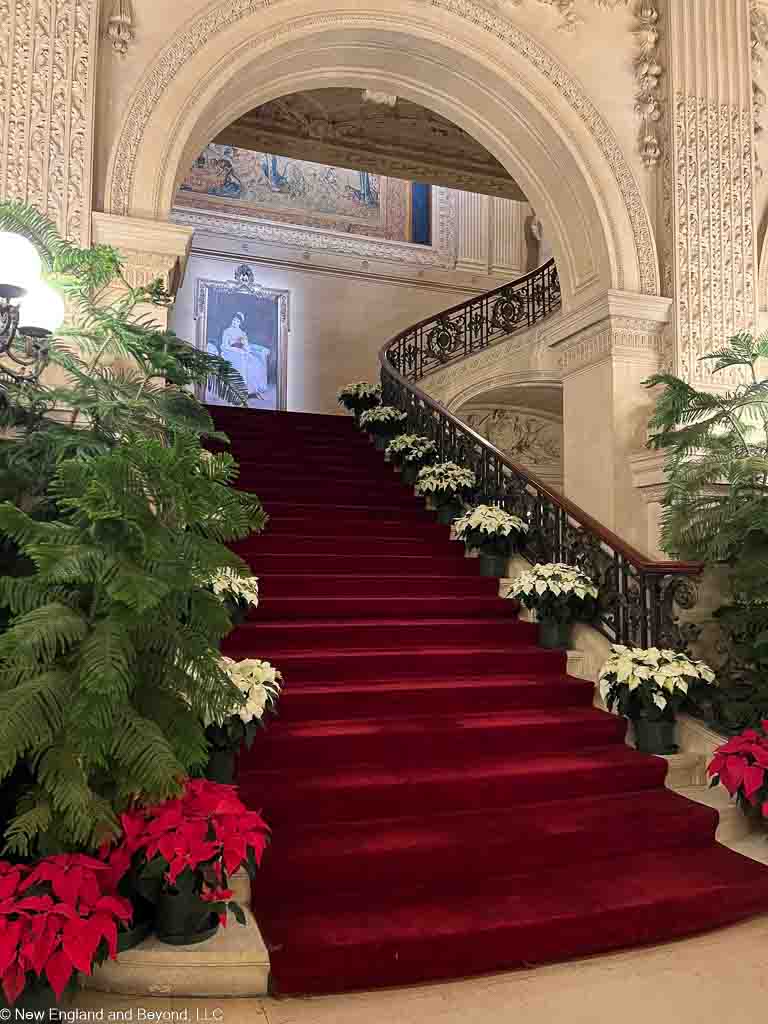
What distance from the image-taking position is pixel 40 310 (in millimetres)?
3842

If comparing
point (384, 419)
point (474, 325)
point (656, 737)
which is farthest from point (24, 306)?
point (474, 325)

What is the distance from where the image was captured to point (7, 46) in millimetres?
4852

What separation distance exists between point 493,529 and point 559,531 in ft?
1.69

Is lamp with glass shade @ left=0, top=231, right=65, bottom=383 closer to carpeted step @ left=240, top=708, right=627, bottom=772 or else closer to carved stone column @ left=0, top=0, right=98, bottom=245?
carved stone column @ left=0, top=0, right=98, bottom=245

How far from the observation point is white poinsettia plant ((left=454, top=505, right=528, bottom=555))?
6.09 m

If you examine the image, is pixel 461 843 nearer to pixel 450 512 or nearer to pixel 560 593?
pixel 560 593

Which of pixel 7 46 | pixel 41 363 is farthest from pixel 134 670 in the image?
pixel 7 46

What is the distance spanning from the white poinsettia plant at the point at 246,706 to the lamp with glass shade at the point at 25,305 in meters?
1.87

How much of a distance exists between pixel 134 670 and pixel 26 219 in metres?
2.74

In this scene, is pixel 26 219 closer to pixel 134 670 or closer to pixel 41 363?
pixel 41 363

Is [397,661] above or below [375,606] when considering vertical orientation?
below

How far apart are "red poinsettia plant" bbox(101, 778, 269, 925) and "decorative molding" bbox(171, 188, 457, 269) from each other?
11812 mm

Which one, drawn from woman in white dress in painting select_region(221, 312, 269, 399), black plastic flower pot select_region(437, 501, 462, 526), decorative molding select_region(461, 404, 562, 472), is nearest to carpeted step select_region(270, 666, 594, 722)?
black plastic flower pot select_region(437, 501, 462, 526)

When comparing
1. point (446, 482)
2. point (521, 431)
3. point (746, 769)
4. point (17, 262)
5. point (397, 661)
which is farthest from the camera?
point (521, 431)
